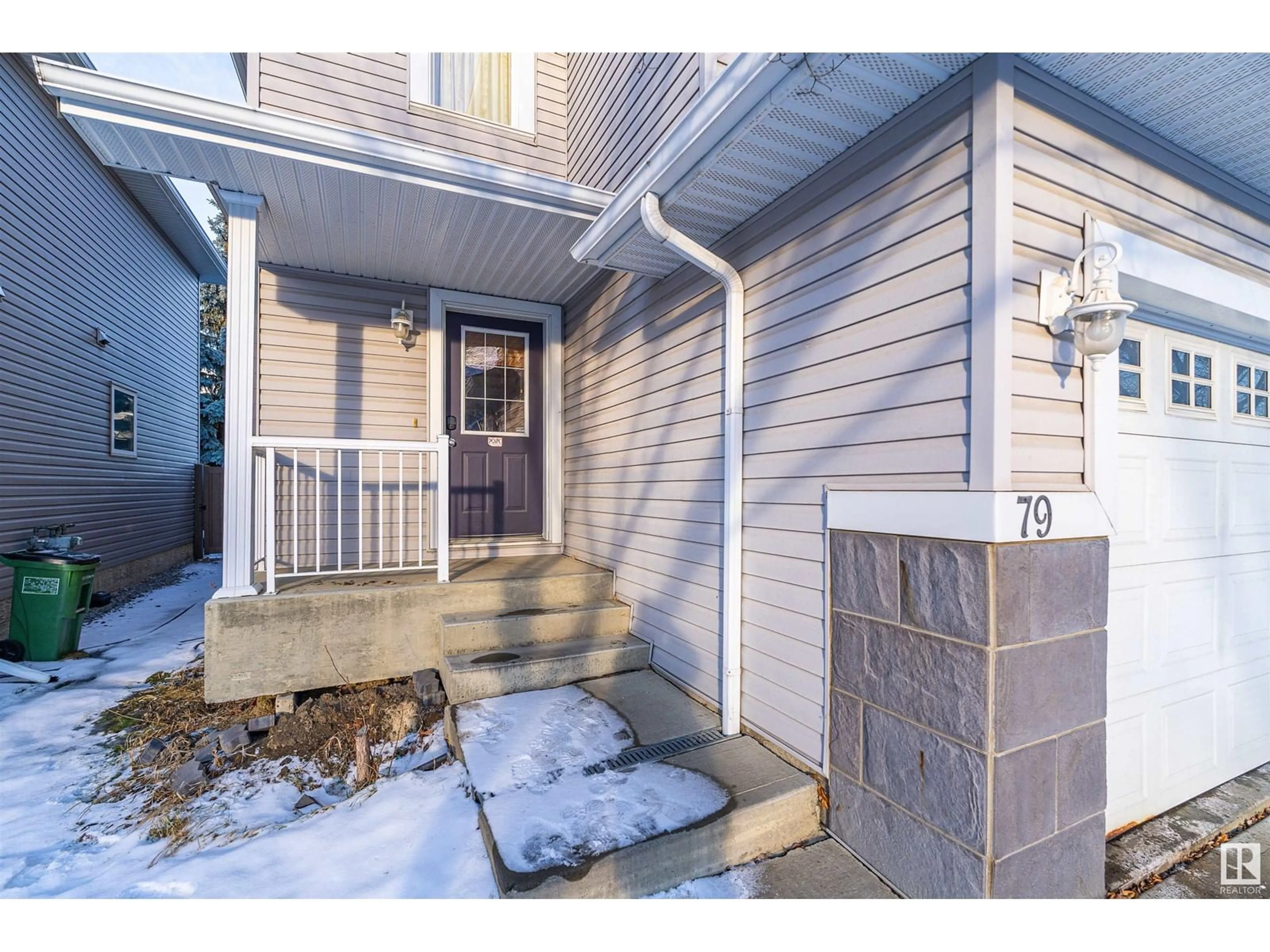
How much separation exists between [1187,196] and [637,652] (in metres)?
3.09

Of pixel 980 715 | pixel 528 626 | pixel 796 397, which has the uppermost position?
pixel 796 397

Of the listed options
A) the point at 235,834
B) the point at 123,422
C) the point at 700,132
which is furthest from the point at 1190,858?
the point at 123,422

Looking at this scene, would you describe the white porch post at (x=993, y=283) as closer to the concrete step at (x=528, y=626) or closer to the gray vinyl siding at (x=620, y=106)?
the gray vinyl siding at (x=620, y=106)

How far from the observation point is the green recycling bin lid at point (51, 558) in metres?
3.89

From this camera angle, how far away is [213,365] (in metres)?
13.6

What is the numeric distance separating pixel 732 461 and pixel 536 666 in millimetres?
1487

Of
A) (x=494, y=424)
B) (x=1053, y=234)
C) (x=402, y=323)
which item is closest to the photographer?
(x=1053, y=234)

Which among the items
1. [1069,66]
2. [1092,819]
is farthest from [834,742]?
[1069,66]

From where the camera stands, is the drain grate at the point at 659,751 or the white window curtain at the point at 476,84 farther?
the white window curtain at the point at 476,84

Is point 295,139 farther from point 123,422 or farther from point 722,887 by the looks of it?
point 123,422

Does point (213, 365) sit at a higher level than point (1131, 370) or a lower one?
higher

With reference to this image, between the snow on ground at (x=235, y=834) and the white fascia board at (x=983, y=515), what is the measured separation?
1.68 meters

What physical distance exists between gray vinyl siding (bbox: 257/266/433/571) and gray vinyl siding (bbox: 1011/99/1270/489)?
11.4 feet

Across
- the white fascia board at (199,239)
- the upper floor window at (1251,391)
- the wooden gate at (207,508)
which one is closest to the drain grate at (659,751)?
the upper floor window at (1251,391)
